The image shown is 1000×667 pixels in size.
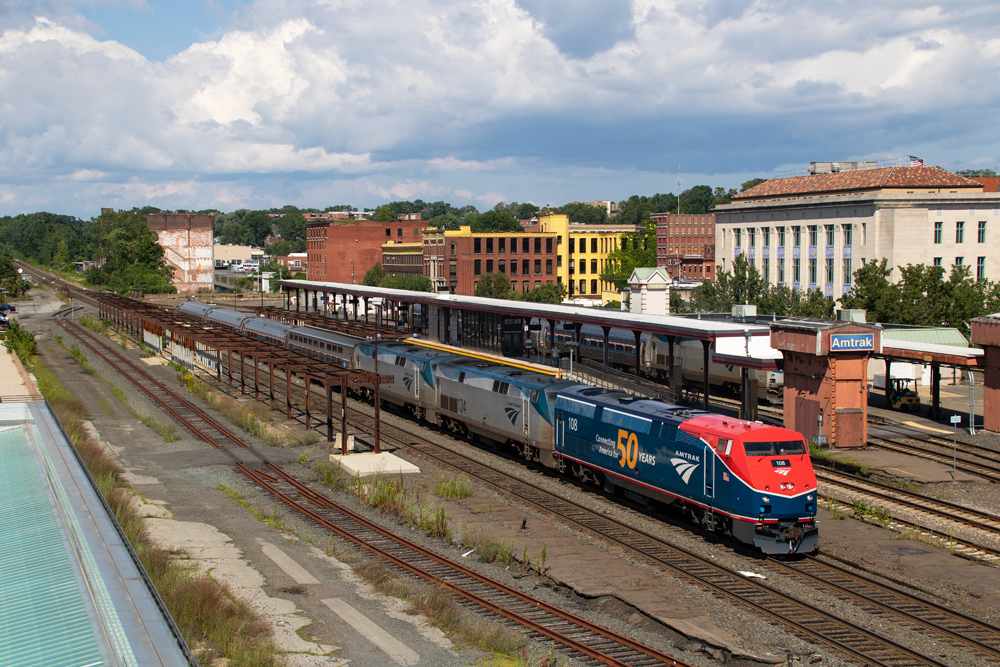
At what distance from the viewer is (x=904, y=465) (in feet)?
101

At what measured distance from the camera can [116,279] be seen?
146 meters

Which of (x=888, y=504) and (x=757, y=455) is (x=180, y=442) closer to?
(x=757, y=455)

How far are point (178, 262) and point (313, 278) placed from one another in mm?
25201

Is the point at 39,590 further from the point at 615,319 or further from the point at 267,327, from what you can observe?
the point at 267,327

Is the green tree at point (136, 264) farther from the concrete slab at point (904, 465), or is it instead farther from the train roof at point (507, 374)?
the concrete slab at point (904, 465)

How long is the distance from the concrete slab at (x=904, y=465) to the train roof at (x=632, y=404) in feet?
32.3

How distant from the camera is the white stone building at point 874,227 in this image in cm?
7512

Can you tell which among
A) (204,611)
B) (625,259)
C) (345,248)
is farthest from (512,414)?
(345,248)

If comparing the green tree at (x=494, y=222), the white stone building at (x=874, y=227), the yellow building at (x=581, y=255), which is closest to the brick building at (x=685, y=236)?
the yellow building at (x=581, y=255)

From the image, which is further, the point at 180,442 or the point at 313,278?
the point at 313,278

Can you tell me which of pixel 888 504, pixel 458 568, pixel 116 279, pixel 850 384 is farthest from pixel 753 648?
pixel 116 279

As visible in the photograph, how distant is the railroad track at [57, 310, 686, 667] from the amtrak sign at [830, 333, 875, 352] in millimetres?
20261

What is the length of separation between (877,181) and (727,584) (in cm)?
7309

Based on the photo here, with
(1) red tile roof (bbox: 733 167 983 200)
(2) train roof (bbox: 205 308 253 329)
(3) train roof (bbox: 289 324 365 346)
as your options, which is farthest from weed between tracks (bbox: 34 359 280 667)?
(1) red tile roof (bbox: 733 167 983 200)
